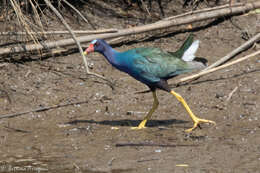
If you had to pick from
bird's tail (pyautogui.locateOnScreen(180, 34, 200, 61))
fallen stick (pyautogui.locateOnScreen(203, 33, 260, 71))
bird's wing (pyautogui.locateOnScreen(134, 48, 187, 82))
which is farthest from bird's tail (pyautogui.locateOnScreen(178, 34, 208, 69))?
fallen stick (pyautogui.locateOnScreen(203, 33, 260, 71))

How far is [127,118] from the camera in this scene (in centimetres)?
672

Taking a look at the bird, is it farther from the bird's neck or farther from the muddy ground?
the muddy ground

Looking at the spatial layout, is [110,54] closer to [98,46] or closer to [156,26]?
[98,46]

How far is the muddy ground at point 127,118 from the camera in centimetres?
518

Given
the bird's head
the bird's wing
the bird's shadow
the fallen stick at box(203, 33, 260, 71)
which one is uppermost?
the fallen stick at box(203, 33, 260, 71)

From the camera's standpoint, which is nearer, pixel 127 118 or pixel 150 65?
pixel 150 65

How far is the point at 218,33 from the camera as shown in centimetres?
890

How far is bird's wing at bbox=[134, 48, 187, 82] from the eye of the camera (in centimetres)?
605

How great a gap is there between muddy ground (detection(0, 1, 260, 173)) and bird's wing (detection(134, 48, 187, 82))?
65cm

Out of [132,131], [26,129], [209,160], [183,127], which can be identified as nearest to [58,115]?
[26,129]

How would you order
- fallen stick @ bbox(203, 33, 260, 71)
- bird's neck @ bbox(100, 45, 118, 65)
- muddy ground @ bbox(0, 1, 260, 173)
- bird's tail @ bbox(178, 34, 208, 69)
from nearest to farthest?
muddy ground @ bbox(0, 1, 260, 173)
bird's neck @ bbox(100, 45, 118, 65)
bird's tail @ bbox(178, 34, 208, 69)
fallen stick @ bbox(203, 33, 260, 71)

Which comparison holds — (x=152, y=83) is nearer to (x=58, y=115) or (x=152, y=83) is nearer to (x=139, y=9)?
(x=58, y=115)

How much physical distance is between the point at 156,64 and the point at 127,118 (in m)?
0.96

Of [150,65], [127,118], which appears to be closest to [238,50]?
[127,118]
